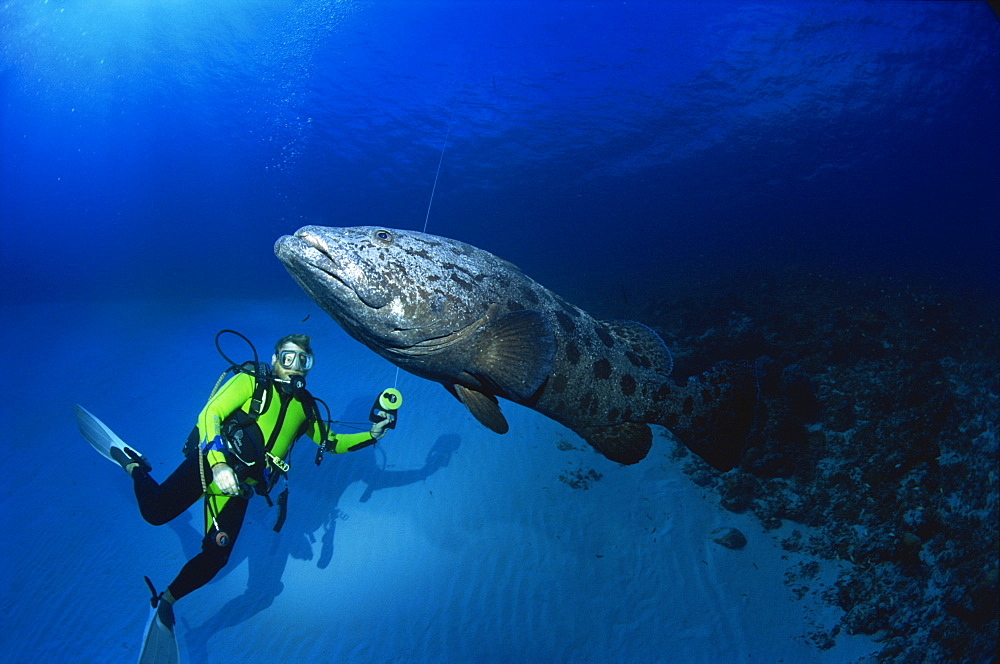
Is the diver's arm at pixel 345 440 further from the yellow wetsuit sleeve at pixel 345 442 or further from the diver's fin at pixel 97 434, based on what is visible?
the diver's fin at pixel 97 434

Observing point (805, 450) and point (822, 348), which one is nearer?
point (805, 450)

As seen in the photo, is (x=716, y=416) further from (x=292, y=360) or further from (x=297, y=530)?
(x=297, y=530)

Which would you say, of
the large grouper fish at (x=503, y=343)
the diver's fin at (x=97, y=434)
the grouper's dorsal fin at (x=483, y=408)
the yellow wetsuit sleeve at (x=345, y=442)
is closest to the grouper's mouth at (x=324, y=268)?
the large grouper fish at (x=503, y=343)

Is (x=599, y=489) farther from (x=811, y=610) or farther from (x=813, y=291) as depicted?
(x=813, y=291)

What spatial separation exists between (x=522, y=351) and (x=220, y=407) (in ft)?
12.0

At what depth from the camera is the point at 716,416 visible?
337 centimetres

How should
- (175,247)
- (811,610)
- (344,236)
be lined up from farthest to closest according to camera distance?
1. (175,247)
2. (811,610)
3. (344,236)

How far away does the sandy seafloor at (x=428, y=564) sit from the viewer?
511 cm

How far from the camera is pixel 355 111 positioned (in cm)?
2633

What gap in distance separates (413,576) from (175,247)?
77.6 metres

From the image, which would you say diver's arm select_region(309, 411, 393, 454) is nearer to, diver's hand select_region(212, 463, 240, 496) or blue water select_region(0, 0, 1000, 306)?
diver's hand select_region(212, 463, 240, 496)

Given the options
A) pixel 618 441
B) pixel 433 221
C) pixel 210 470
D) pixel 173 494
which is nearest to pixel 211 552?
pixel 173 494

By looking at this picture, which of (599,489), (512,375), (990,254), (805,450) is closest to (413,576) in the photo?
(599,489)

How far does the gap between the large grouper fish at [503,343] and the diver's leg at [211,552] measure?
3335 mm
